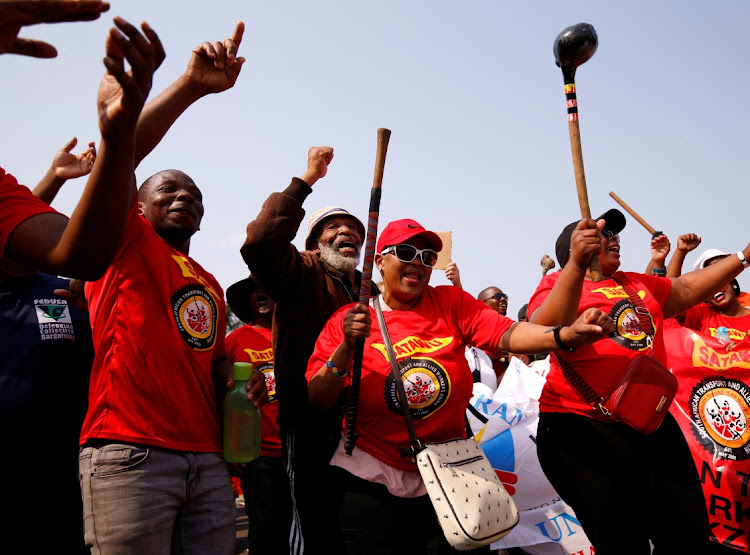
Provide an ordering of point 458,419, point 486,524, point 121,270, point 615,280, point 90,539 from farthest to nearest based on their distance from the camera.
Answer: point 615,280 < point 458,419 < point 486,524 < point 121,270 < point 90,539

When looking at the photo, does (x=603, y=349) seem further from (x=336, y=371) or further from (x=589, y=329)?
(x=336, y=371)

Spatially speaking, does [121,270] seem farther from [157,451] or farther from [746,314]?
[746,314]

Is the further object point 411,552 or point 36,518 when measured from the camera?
point 411,552

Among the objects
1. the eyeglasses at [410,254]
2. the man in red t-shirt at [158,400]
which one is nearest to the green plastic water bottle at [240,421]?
the man in red t-shirt at [158,400]

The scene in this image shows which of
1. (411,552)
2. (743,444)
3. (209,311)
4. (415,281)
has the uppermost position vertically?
(415,281)

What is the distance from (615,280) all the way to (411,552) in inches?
81.8

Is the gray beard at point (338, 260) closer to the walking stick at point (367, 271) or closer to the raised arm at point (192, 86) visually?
the walking stick at point (367, 271)

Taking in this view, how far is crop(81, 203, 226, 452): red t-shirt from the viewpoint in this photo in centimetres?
281

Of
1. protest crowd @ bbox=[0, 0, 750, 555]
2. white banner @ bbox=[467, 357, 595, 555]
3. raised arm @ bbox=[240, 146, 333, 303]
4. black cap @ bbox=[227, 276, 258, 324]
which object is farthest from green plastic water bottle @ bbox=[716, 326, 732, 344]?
black cap @ bbox=[227, 276, 258, 324]

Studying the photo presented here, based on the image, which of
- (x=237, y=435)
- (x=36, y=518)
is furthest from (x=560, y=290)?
(x=36, y=518)

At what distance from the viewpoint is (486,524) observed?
124 inches

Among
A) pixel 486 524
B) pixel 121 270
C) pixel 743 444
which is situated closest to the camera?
pixel 121 270

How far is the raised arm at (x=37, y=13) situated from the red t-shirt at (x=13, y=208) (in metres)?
0.48

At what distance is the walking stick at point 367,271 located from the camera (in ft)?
11.0
